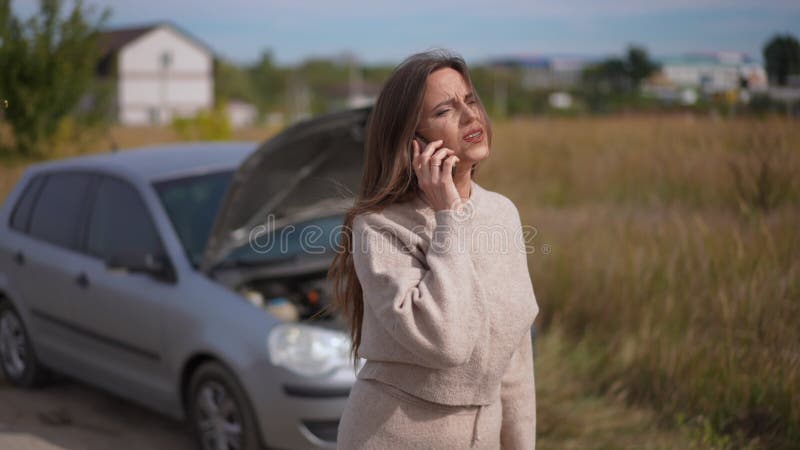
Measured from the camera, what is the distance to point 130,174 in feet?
16.1

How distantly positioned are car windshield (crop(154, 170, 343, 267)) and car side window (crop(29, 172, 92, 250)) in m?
0.76

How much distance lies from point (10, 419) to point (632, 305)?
157 inches

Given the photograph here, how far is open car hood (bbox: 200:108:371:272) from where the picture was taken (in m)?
4.40

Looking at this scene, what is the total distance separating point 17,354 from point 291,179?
2.42 meters

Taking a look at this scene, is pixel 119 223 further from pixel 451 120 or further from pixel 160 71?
pixel 160 71

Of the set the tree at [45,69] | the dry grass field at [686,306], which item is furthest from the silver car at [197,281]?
the tree at [45,69]

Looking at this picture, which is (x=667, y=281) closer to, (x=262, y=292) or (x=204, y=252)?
(x=262, y=292)

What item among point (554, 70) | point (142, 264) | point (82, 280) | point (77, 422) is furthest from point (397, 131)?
point (554, 70)

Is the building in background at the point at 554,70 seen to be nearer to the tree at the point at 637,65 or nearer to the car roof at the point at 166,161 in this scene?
the tree at the point at 637,65

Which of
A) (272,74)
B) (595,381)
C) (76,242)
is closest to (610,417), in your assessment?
(595,381)

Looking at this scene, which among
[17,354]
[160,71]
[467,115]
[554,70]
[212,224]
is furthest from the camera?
[160,71]

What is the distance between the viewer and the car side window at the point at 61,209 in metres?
5.21

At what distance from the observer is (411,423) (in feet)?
6.40

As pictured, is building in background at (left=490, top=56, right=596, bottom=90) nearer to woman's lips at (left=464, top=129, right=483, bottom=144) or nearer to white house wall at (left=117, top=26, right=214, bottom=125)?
woman's lips at (left=464, top=129, right=483, bottom=144)
